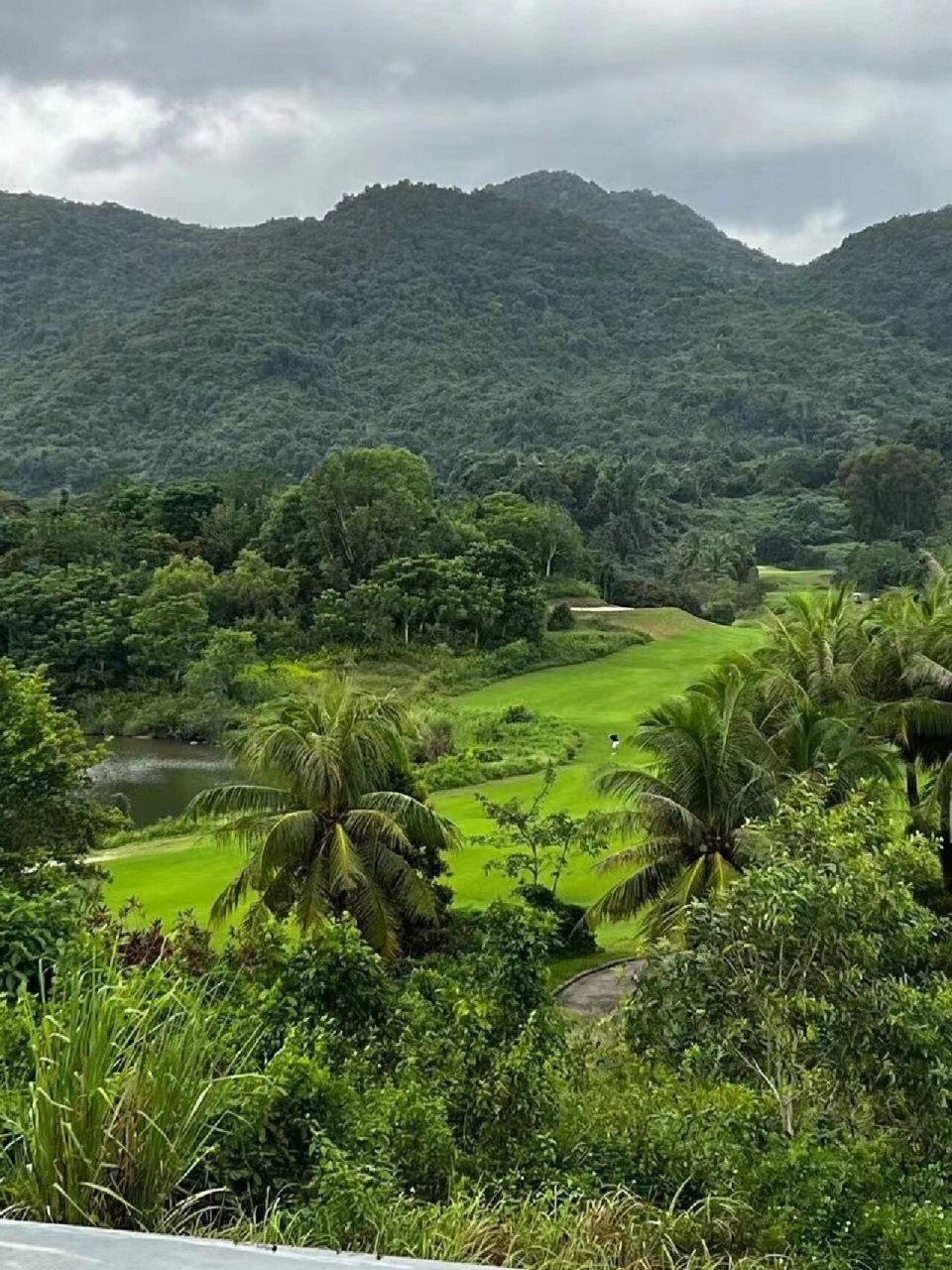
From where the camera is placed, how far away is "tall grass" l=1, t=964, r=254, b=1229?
3.29 meters

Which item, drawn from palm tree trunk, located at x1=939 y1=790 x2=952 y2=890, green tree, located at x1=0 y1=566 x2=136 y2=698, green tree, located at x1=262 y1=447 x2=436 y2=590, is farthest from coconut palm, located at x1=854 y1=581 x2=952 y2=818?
green tree, located at x1=262 y1=447 x2=436 y2=590

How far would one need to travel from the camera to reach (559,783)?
31.1m

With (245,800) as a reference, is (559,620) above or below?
below

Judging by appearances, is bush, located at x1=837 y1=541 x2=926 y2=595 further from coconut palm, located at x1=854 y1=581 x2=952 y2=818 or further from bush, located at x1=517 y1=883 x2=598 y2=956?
bush, located at x1=517 y1=883 x2=598 y2=956

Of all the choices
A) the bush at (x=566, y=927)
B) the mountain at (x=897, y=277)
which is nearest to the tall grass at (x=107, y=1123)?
the bush at (x=566, y=927)

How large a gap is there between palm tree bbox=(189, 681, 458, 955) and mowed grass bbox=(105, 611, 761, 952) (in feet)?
5.63

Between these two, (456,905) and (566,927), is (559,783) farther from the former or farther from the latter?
(566,927)

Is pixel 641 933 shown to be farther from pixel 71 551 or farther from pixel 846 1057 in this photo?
pixel 71 551

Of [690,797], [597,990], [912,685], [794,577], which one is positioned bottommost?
[794,577]

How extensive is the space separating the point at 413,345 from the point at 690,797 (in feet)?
427

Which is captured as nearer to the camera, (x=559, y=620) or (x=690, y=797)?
(x=690, y=797)

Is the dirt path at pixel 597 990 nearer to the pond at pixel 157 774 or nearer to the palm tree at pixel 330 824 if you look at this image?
the palm tree at pixel 330 824

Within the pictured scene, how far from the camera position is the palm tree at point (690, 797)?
46.1 ft

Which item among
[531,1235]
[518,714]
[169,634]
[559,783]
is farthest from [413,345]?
[531,1235]
